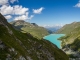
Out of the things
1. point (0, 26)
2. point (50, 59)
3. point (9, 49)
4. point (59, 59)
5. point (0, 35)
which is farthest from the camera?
point (59, 59)

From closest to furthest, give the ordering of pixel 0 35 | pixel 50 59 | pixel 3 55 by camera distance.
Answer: pixel 3 55
pixel 0 35
pixel 50 59

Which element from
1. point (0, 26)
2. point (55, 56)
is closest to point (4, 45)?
point (0, 26)

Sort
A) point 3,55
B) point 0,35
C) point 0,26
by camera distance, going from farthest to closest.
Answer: point 0,26, point 0,35, point 3,55

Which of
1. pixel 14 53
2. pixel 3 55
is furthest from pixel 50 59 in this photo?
pixel 3 55

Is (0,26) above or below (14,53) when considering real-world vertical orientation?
above

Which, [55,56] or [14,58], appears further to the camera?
[55,56]

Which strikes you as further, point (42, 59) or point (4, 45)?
point (42, 59)

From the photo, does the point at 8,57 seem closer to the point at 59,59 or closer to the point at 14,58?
the point at 14,58

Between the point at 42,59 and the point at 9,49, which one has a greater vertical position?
the point at 42,59

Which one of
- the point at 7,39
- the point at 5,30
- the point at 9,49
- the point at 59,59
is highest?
the point at 59,59

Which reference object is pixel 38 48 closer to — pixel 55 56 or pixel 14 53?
pixel 55 56
